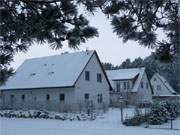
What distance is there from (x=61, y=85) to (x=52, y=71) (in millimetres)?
4281

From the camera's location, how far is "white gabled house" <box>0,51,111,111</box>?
1422 inches

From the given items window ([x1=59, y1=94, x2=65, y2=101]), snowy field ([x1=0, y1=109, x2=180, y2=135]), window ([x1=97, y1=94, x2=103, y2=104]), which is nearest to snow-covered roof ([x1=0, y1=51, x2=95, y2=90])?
window ([x1=59, y1=94, x2=65, y2=101])

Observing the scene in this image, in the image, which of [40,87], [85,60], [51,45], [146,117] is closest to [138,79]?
[85,60]

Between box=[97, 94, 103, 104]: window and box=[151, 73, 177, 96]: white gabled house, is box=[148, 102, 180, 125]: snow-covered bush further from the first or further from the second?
box=[151, 73, 177, 96]: white gabled house

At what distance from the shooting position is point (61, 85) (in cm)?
3653

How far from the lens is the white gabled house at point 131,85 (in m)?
47.2

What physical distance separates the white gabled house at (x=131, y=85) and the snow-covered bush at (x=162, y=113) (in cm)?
2263

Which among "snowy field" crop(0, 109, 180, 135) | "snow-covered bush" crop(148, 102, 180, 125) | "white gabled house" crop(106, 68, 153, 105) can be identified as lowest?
"snowy field" crop(0, 109, 180, 135)

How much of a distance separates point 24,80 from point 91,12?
3819 cm

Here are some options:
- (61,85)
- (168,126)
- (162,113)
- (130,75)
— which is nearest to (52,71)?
(61,85)

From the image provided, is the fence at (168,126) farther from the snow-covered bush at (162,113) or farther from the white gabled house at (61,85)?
the white gabled house at (61,85)

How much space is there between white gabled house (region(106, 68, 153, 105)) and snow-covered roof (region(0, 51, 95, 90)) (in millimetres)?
9101

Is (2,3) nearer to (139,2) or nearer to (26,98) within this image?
(139,2)

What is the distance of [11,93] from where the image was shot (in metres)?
42.8
